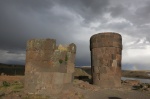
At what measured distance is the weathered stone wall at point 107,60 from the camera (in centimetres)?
1376

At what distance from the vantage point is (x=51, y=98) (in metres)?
8.23

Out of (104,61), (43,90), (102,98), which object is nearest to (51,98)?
(43,90)

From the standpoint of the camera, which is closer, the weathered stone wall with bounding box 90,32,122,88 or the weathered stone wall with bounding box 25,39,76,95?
the weathered stone wall with bounding box 25,39,76,95

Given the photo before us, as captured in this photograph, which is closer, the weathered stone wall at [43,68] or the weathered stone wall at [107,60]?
the weathered stone wall at [43,68]

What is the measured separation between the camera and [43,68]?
896 cm

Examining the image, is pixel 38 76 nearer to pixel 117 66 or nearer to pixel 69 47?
pixel 69 47

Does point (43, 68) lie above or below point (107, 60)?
below

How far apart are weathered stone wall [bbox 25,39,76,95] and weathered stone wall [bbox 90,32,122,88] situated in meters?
5.36

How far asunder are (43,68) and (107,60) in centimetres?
631

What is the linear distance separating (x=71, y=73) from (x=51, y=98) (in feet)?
6.96

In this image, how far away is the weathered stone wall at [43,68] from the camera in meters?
8.95

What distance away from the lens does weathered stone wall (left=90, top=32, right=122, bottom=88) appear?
542 inches

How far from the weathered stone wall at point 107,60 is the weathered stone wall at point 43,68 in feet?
17.6

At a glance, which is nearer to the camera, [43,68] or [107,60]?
[43,68]
